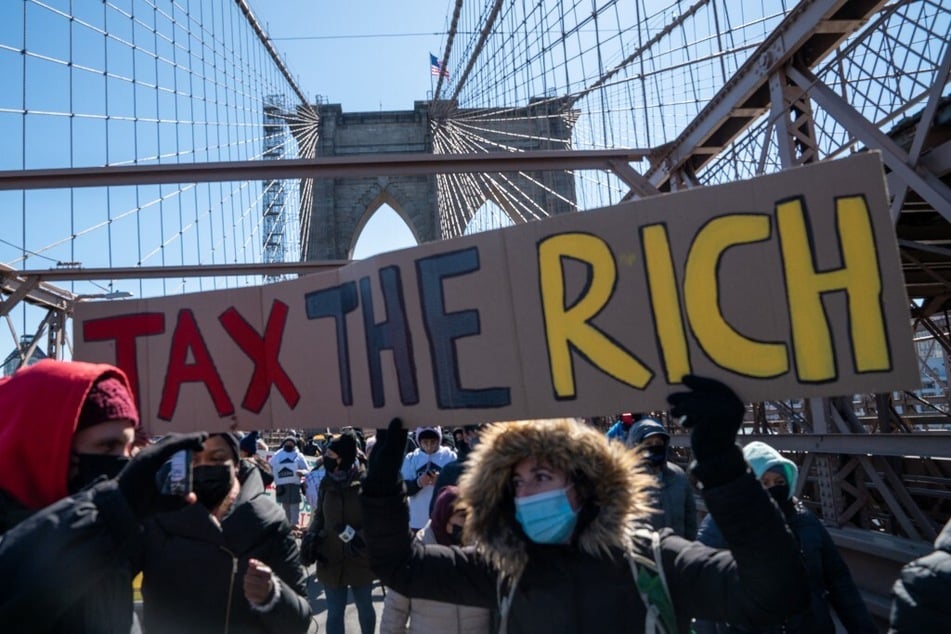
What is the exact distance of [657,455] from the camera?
3.71 meters

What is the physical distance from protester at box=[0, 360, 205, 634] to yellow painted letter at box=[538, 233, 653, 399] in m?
0.80

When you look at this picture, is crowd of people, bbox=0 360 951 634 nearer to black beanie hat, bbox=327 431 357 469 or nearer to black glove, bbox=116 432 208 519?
black glove, bbox=116 432 208 519

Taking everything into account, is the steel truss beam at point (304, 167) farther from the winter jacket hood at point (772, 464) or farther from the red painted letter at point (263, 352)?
the red painted letter at point (263, 352)

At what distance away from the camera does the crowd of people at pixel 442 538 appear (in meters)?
1.29

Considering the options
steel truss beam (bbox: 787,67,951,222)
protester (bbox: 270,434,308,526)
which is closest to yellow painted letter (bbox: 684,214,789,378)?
steel truss beam (bbox: 787,67,951,222)

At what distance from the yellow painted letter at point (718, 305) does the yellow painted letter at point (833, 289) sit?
46 millimetres

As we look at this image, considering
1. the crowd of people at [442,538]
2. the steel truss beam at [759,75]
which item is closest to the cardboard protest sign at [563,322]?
the crowd of people at [442,538]

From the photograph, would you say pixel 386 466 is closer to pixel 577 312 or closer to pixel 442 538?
pixel 577 312

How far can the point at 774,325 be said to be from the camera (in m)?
1.57

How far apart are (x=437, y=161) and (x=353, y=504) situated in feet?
8.81

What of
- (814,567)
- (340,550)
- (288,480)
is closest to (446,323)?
(814,567)

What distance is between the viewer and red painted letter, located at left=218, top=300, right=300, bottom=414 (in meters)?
2.12

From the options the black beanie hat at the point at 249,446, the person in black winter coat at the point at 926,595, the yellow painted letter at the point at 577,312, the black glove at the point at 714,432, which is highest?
the yellow painted letter at the point at 577,312

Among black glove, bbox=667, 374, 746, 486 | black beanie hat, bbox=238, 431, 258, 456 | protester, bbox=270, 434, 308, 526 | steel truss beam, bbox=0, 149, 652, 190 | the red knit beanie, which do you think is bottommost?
protester, bbox=270, 434, 308, 526
